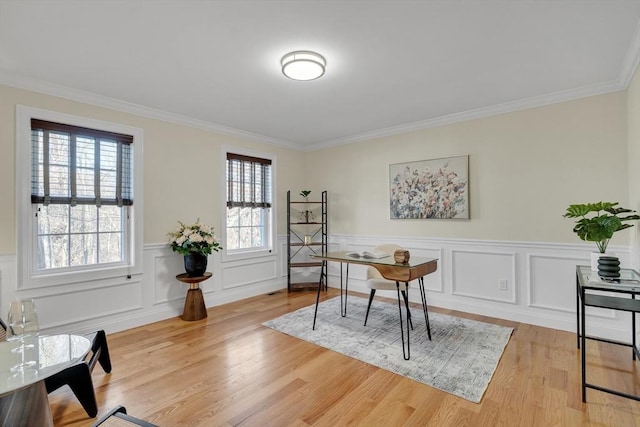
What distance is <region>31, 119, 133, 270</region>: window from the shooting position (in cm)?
295

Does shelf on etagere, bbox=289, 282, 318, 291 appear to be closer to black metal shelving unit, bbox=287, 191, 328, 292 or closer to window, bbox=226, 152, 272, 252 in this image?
black metal shelving unit, bbox=287, 191, 328, 292

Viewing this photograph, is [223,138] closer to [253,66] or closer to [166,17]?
[253,66]

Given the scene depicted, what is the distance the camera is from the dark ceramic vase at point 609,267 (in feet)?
7.29

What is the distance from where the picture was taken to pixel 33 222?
9.46ft

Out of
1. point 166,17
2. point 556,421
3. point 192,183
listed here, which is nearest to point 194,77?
point 166,17

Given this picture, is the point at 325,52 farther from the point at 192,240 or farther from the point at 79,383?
the point at 79,383

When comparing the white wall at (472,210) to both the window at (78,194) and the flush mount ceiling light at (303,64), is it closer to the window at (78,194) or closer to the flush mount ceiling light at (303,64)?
the window at (78,194)

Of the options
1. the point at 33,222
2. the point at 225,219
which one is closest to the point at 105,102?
the point at 33,222

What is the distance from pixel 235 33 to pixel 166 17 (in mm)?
424

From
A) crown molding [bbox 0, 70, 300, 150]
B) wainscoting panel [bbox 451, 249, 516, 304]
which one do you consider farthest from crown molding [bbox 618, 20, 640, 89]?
crown molding [bbox 0, 70, 300, 150]

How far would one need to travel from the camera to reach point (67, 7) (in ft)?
6.09

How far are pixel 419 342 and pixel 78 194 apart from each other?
12.1 ft

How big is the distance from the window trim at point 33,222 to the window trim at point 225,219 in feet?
3.52

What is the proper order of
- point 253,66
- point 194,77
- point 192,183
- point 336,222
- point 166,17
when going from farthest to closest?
point 336,222, point 192,183, point 194,77, point 253,66, point 166,17
